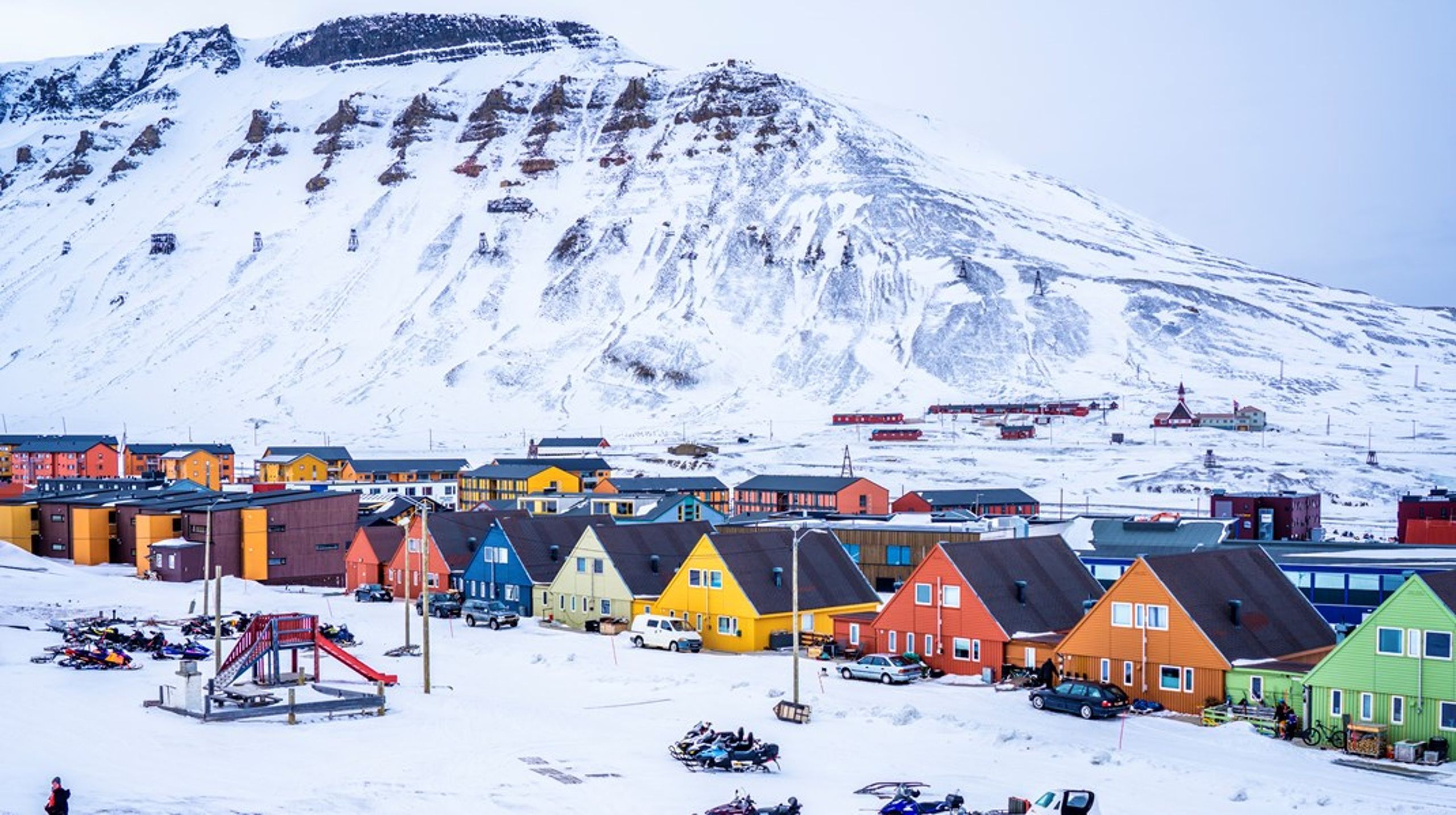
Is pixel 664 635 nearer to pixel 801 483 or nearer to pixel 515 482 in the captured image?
pixel 801 483

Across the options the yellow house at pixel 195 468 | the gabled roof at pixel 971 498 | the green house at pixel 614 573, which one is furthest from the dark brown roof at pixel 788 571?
the yellow house at pixel 195 468

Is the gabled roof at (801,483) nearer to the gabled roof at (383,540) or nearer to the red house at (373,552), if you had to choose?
the red house at (373,552)

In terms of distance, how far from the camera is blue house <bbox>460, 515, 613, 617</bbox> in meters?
62.0

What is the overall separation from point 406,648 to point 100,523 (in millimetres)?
44155

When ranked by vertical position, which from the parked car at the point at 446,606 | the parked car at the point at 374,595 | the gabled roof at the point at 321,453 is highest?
the gabled roof at the point at 321,453

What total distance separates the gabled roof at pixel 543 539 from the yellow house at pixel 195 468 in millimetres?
90046

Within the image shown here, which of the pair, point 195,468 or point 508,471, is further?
point 195,468

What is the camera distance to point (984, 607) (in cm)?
4397

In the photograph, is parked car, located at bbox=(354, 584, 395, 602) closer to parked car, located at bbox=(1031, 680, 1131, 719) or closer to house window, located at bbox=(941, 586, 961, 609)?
house window, located at bbox=(941, 586, 961, 609)

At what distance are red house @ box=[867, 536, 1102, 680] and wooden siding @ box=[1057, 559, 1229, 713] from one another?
1761 mm

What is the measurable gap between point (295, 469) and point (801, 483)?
6320 cm

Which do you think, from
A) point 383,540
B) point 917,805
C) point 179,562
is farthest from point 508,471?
point 917,805

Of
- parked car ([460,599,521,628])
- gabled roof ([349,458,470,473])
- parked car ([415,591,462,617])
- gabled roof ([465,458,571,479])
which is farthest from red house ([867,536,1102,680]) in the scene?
gabled roof ([349,458,470,473])

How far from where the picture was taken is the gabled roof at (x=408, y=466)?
452 feet
